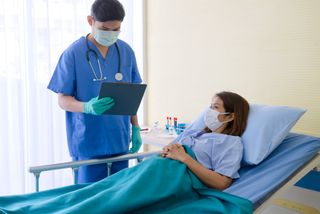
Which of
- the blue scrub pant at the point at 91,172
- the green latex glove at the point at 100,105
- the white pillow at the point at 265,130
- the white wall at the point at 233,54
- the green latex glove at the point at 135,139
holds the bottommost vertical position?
the blue scrub pant at the point at 91,172

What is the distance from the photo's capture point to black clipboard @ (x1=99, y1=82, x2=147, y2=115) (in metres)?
1.47

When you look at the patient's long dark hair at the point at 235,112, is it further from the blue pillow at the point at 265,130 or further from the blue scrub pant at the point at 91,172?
the blue scrub pant at the point at 91,172

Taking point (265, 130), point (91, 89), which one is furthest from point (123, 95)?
point (265, 130)

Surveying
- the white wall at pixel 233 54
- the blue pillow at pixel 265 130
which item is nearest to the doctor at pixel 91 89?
the blue pillow at pixel 265 130

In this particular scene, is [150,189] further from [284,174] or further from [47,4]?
[47,4]

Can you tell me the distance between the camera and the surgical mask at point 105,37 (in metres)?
1.63

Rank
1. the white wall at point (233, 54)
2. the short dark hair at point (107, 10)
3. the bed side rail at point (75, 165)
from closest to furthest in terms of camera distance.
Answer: the bed side rail at point (75, 165) → the short dark hair at point (107, 10) → the white wall at point (233, 54)

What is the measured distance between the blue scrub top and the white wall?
0.83 meters

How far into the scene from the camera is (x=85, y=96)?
5.64ft

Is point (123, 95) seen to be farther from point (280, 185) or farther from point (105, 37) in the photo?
point (280, 185)

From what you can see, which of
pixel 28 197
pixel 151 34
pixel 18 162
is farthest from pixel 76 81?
pixel 151 34

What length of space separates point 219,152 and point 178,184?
33 centimetres

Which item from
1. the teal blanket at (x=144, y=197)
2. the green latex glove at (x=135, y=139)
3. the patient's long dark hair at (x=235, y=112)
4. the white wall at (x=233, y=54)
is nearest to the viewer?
the teal blanket at (x=144, y=197)

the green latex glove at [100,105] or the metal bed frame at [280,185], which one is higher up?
the green latex glove at [100,105]
